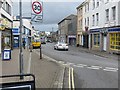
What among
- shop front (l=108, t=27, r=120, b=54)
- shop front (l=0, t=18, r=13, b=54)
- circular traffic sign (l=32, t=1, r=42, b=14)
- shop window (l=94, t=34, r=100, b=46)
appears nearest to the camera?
circular traffic sign (l=32, t=1, r=42, b=14)

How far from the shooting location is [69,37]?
83.4 meters

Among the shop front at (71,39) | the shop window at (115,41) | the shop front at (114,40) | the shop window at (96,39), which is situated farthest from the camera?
the shop front at (71,39)

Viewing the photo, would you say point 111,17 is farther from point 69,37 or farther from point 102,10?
point 69,37

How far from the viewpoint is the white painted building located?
3306 cm

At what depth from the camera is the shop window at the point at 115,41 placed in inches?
1281

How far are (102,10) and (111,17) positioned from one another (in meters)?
4.76

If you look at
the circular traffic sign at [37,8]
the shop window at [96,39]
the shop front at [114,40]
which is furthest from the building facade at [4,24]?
the shop window at [96,39]

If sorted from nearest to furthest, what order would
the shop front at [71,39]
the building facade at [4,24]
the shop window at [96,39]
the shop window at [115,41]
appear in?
the building facade at [4,24] → the shop window at [115,41] → the shop window at [96,39] → the shop front at [71,39]

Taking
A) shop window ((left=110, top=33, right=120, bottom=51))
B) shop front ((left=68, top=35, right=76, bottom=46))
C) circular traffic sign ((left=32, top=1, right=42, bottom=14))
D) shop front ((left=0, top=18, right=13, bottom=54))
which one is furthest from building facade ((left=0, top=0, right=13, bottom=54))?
shop front ((left=68, top=35, right=76, bottom=46))

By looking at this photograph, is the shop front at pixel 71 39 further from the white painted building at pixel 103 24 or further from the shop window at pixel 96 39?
the shop window at pixel 96 39

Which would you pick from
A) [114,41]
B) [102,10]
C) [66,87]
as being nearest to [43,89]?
[66,87]

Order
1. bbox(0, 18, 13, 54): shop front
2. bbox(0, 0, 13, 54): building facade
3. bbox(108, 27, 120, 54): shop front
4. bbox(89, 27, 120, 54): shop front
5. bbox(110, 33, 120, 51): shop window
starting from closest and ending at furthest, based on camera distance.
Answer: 1. bbox(0, 18, 13, 54): shop front
2. bbox(0, 0, 13, 54): building facade
3. bbox(108, 27, 120, 54): shop front
4. bbox(110, 33, 120, 51): shop window
5. bbox(89, 27, 120, 54): shop front

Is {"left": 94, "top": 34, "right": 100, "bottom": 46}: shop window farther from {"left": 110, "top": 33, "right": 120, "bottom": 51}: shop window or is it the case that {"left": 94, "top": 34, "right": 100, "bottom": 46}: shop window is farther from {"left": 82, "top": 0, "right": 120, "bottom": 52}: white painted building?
{"left": 110, "top": 33, "right": 120, "bottom": 51}: shop window

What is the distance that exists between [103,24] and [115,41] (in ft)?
18.9
